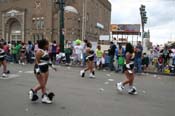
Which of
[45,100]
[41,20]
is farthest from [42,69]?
[41,20]

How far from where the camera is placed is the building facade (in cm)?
6885

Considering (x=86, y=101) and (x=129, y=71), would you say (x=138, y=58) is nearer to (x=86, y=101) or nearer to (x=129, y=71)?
(x=129, y=71)

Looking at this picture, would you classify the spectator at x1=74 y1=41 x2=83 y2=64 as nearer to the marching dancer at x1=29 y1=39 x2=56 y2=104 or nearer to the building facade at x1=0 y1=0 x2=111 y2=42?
the marching dancer at x1=29 y1=39 x2=56 y2=104

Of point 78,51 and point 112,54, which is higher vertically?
point 78,51

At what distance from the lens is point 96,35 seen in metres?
88.0

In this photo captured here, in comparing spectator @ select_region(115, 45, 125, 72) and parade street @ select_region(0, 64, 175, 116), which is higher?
spectator @ select_region(115, 45, 125, 72)

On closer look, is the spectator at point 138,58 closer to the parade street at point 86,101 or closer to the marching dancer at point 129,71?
the parade street at point 86,101

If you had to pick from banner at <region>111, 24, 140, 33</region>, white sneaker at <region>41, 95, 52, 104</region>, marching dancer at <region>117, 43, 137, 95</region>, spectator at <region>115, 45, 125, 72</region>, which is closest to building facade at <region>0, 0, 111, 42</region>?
banner at <region>111, 24, 140, 33</region>

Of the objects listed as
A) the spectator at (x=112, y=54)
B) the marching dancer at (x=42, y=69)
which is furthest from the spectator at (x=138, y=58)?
the marching dancer at (x=42, y=69)

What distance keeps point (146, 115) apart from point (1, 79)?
7471 mm

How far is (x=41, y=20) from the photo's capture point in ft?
233

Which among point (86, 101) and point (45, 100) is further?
point (86, 101)

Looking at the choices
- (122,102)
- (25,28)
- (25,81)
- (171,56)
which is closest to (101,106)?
(122,102)

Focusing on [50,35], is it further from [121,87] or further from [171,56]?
[121,87]
